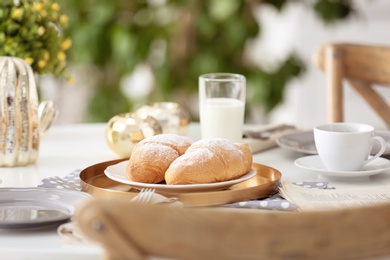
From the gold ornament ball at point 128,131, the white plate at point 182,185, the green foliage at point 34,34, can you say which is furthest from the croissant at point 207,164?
the green foliage at point 34,34

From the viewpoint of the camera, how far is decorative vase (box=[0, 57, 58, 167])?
1161mm

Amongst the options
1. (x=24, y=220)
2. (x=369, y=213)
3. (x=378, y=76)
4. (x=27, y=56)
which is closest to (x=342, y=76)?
(x=378, y=76)

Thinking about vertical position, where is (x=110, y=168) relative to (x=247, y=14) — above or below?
below

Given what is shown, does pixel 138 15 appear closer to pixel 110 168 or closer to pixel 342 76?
pixel 342 76

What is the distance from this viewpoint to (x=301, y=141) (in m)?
1.32

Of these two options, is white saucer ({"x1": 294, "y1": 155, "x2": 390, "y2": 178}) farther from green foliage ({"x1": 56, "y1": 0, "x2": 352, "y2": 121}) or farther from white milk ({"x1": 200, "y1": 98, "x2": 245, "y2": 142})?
green foliage ({"x1": 56, "y1": 0, "x2": 352, "y2": 121})

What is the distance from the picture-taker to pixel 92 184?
40.3 inches

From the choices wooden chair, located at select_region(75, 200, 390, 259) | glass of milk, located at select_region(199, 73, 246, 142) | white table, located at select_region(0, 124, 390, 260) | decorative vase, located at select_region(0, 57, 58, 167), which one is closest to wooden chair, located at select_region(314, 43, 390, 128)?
white table, located at select_region(0, 124, 390, 260)

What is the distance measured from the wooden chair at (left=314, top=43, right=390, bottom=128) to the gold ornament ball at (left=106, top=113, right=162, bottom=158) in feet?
1.99

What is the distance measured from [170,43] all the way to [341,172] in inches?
75.2

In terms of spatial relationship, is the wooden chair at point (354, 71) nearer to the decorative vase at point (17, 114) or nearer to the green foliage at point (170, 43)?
the decorative vase at point (17, 114)

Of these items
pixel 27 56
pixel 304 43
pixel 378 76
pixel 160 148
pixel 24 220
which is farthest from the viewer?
pixel 304 43

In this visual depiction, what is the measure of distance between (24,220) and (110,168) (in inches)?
9.8

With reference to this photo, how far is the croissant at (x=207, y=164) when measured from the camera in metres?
0.94
